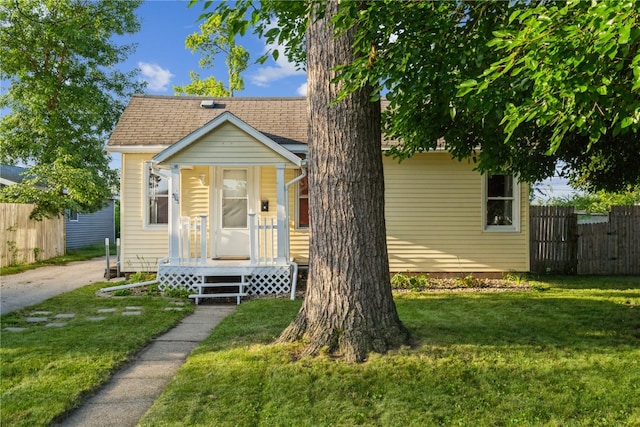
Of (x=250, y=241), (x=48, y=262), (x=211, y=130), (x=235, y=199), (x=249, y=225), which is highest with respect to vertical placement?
(x=211, y=130)

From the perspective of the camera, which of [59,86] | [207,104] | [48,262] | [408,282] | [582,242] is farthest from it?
[59,86]

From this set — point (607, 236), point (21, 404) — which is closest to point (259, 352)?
point (21, 404)

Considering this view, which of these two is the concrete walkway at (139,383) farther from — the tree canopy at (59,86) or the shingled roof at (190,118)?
the tree canopy at (59,86)

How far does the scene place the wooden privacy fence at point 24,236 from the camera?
1255cm

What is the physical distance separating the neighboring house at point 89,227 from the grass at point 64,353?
13.0m

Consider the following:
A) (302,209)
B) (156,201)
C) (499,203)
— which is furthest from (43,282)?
(499,203)

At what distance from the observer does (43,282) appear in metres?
10.1

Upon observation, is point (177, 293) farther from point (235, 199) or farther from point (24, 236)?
point (24, 236)

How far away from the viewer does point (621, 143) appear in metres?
6.14

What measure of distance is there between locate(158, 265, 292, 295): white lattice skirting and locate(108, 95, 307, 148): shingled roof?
3262 millimetres

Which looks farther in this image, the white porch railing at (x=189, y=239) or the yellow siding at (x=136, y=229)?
the yellow siding at (x=136, y=229)

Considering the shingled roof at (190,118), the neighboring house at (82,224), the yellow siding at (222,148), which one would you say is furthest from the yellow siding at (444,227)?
the neighboring house at (82,224)

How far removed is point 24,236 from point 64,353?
1102 cm

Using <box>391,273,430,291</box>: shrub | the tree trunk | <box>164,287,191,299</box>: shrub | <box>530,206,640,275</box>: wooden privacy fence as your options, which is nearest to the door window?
<box>164,287,191,299</box>: shrub
